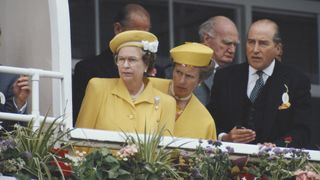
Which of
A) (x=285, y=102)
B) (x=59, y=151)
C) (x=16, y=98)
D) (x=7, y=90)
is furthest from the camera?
(x=285, y=102)

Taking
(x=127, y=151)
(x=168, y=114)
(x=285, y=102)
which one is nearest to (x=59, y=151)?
(x=127, y=151)

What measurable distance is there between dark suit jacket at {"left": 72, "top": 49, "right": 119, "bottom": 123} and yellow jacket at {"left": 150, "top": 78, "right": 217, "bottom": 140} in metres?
0.57

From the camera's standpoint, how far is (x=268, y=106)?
481 inches

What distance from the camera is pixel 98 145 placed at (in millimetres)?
10961

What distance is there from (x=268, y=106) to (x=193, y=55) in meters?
0.80

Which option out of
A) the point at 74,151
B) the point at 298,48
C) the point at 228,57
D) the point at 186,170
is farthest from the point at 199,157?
the point at 298,48

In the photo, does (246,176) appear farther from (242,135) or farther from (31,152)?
(31,152)

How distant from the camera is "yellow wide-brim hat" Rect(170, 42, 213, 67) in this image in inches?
463

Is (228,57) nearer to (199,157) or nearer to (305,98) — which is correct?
(305,98)

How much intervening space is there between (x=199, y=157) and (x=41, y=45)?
1.37m

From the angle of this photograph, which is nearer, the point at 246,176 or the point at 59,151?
the point at 59,151

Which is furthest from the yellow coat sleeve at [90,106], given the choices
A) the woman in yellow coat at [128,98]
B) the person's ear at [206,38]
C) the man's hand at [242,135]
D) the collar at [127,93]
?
the person's ear at [206,38]

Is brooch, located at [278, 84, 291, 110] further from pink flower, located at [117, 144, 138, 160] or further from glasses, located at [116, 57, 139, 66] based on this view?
pink flower, located at [117, 144, 138, 160]

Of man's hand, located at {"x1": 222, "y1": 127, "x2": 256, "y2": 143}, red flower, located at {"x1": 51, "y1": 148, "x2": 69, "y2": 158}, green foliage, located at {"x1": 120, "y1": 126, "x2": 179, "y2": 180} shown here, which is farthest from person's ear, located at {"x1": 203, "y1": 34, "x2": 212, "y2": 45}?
red flower, located at {"x1": 51, "y1": 148, "x2": 69, "y2": 158}
